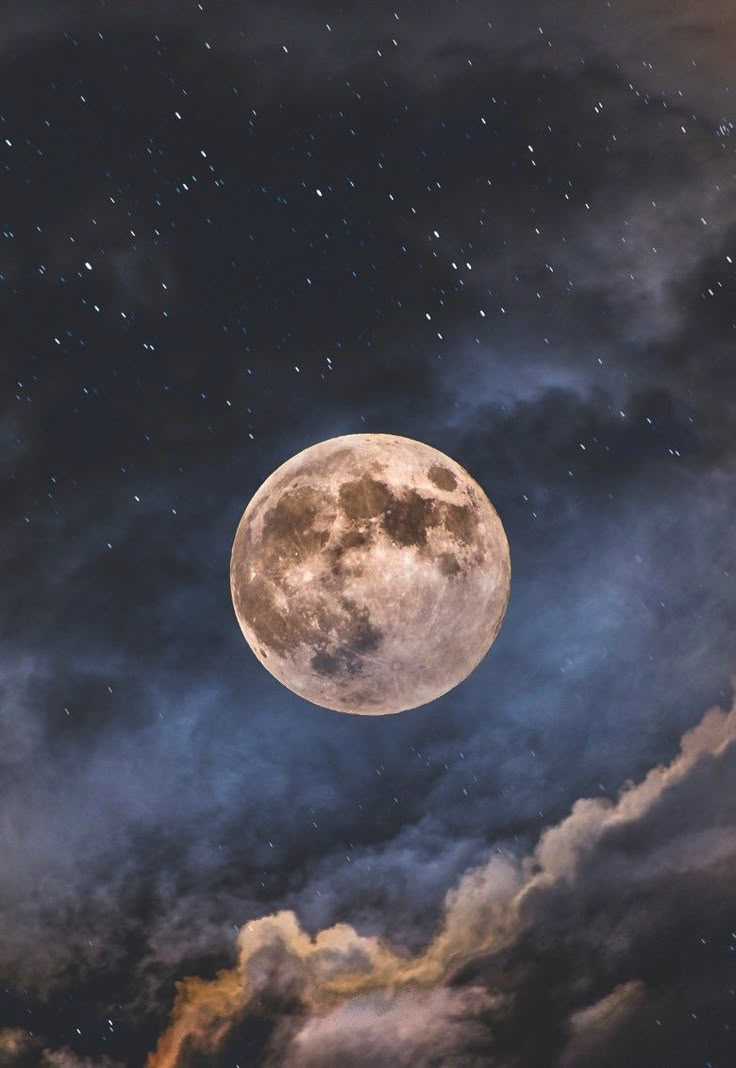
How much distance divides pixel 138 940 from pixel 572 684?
12.4 m

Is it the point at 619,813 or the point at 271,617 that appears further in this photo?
the point at 619,813

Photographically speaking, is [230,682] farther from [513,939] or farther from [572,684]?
[513,939]

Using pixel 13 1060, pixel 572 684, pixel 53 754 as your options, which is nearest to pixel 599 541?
pixel 572 684

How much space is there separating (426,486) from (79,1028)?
17.2 m

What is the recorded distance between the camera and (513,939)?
21375 millimetres

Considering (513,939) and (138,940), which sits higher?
(138,940)

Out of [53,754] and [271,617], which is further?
[53,754]

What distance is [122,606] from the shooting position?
19328 millimetres

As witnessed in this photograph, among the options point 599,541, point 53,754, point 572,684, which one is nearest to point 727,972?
point 572,684

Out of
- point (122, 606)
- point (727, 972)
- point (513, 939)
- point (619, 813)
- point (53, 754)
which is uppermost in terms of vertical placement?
point (122, 606)

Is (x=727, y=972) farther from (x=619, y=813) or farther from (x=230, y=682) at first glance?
(x=230, y=682)

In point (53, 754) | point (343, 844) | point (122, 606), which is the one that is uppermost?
point (122, 606)

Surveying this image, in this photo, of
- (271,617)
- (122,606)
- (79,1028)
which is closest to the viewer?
(271,617)

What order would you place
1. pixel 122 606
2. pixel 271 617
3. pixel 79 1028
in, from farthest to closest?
1. pixel 79 1028
2. pixel 122 606
3. pixel 271 617
